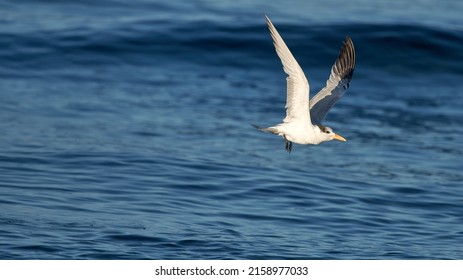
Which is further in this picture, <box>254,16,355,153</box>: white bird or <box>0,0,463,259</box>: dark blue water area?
<box>0,0,463,259</box>: dark blue water area

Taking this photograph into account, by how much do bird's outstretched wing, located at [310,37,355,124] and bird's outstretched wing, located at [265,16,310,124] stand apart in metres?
1.27

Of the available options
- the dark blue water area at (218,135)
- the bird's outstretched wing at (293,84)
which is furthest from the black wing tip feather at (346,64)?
the dark blue water area at (218,135)

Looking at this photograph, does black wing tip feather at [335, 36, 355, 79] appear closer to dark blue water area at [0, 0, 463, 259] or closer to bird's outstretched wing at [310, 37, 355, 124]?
bird's outstretched wing at [310, 37, 355, 124]

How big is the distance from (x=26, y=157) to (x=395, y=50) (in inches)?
443

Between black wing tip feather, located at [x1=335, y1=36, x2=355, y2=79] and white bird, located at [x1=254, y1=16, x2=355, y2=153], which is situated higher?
black wing tip feather, located at [x1=335, y1=36, x2=355, y2=79]

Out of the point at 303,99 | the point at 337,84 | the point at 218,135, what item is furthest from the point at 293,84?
the point at 218,135

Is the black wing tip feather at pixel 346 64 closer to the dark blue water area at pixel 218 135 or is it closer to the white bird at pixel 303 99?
the white bird at pixel 303 99

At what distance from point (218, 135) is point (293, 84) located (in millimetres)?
6756

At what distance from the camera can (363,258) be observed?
10.6 metres

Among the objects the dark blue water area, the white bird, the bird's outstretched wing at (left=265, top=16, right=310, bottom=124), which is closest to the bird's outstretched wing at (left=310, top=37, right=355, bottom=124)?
the white bird

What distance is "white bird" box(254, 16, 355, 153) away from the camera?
9.43 meters

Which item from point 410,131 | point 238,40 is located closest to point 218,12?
point 238,40

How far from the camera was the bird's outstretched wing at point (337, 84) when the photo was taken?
11320 millimetres
